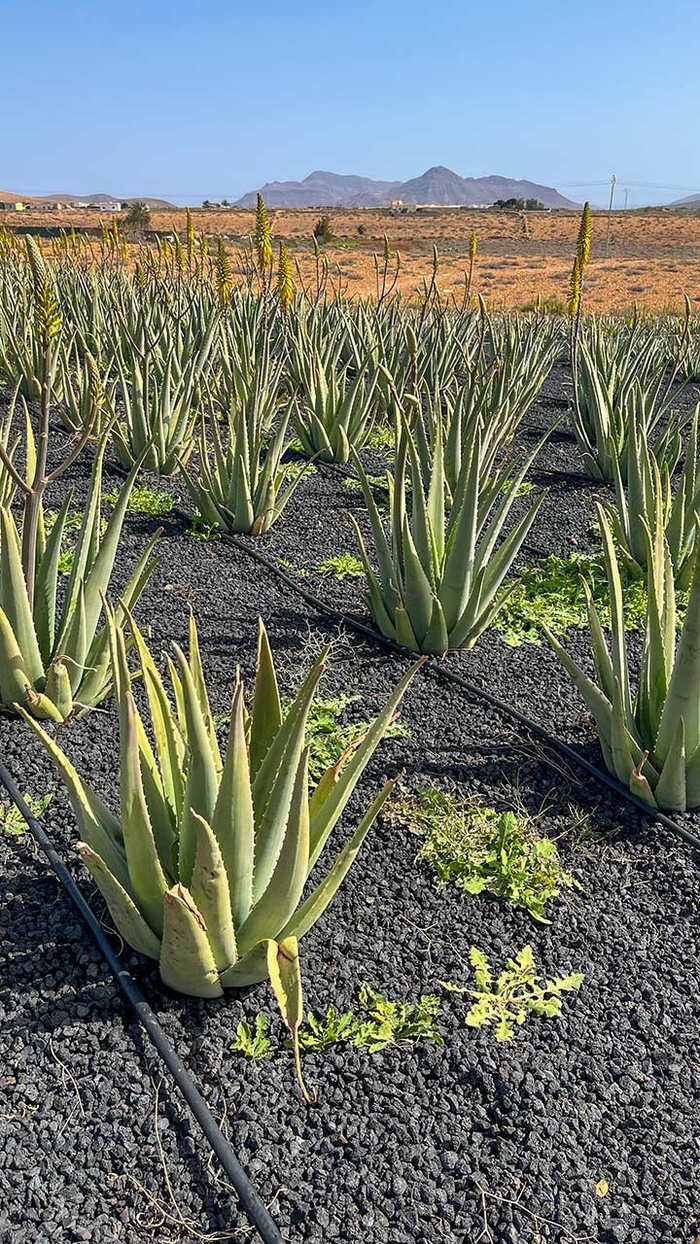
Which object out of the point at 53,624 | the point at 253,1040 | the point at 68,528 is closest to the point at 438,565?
the point at 53,624

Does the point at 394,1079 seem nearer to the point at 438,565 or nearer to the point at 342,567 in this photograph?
the point at 438,565

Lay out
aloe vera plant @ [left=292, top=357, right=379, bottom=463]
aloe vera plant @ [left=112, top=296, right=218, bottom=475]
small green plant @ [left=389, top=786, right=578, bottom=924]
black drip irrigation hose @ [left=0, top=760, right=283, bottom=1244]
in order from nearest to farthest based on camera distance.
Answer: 1. black drip irrigation hose @ [left=0, top=760, right=283, bottom=1244]
2. small green plant @ [left=389, top=786, right=578, bottom=924]
3. aloe vera plant @ [left=112, top=296, right=218, bottom=475]
4. aloe vera plant @ [left=292, top=357, right=379, bottom=463]

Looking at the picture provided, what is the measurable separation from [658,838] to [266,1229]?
1.57 meters

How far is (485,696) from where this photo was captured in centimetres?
328

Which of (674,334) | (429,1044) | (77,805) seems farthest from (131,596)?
(674,334)

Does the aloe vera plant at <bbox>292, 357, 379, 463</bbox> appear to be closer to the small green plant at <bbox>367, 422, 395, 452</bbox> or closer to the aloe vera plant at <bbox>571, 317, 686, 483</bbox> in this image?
the small green plant at <bbox>367, 422, 395, 452</bbox>

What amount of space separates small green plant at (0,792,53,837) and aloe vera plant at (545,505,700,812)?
1570 millimetres

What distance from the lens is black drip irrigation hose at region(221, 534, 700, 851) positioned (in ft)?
8.80

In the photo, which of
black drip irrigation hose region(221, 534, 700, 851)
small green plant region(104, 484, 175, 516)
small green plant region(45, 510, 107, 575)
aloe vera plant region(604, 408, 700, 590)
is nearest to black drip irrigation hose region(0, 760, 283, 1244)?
black drip irrigation hose region(221, 534, 700, 851)

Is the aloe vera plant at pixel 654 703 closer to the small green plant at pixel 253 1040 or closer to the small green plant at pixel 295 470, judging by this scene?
the small green plant at pixel 253 1040

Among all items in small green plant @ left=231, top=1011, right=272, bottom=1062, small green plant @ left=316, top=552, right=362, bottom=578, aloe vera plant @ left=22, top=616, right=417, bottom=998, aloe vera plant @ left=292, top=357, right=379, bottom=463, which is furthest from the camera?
aloe vera plant @ left=292, top=357, right=379, bottom=463

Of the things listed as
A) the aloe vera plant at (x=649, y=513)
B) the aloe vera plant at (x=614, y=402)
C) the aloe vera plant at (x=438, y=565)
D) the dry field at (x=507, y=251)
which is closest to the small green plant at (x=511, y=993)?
the aloe vera plant at (x=438, y=565)

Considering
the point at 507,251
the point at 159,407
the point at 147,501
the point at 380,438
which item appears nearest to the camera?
the point at 147,501

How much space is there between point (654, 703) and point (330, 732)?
1.04 m
